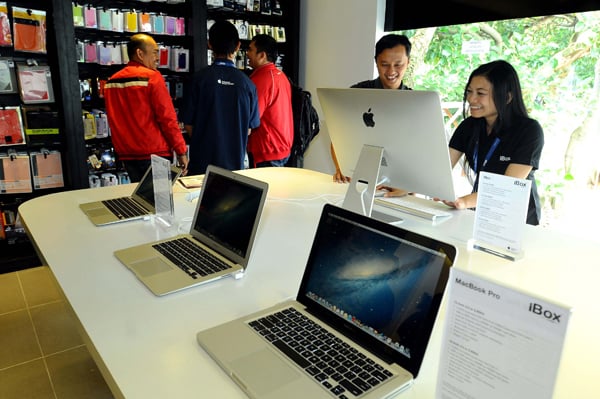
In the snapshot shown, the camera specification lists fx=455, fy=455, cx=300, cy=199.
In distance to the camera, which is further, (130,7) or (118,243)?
(130,7)

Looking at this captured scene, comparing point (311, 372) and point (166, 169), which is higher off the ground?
point (166, 169)

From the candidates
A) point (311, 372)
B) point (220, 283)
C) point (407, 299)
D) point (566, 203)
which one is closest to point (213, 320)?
point (220, 283)

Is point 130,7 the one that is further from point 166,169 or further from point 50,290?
point 166,169

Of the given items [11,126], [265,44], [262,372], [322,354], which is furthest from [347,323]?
[11,126]

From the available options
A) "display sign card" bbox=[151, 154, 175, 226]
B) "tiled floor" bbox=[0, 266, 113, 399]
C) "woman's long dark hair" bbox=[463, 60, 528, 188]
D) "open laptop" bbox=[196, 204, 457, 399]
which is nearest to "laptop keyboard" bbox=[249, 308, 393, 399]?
"open laptop" bbox=[196, 204, 457, 399]

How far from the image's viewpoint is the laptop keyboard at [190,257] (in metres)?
1.26

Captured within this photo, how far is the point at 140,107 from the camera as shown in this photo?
3.05 m

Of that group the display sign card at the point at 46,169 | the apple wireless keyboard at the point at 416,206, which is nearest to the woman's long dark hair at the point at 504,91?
the apple wireless keyboard at the point at 416,206

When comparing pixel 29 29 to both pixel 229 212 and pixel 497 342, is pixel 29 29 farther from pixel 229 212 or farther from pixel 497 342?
pixel 497 342

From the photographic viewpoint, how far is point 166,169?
64.4 inches

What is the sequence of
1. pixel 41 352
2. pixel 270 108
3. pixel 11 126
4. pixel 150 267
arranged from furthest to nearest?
pixel 270 108, pixel 11 126, pixel 41 352, pixel 150 267

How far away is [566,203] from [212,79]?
8.11 ft

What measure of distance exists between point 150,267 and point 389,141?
877 mm

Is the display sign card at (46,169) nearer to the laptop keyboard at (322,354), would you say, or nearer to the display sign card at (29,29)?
the display sign card at (29,29)
